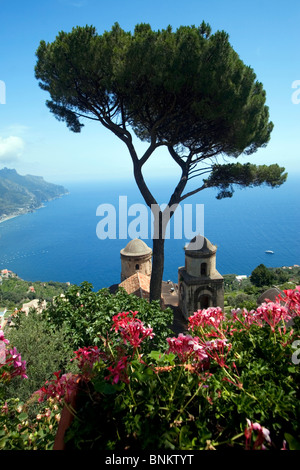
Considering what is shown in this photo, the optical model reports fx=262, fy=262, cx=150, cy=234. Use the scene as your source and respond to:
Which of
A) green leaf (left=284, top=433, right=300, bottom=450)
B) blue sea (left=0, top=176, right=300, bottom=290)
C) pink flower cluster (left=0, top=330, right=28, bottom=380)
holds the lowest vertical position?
green leaf (left=284, top=433, right=300, bottom=450)

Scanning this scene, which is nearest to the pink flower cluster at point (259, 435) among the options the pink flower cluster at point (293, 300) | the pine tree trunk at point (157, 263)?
the pink flower cluster at point (293, 300)

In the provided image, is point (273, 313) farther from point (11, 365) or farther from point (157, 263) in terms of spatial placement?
point (157, 263)

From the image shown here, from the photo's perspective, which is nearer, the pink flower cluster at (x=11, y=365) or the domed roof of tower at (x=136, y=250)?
the pink flower cluster at (x=11, y=365)

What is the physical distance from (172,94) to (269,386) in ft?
30.2

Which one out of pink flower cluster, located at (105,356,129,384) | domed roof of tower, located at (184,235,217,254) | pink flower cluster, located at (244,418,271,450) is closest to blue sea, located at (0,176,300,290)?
domed roof of tower, located at (184,235,217,254)

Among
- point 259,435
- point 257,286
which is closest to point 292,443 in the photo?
point 259,435

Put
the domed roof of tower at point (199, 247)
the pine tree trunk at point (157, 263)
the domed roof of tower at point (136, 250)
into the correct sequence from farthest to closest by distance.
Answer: the domed roof of tower at point (136, 250), the domed roof of tower at point (199, 247), the pine tree trunk at point (157, 263)

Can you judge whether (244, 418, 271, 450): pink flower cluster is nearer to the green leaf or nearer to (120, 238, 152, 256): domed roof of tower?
the green leaf

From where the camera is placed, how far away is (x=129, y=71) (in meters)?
8.15

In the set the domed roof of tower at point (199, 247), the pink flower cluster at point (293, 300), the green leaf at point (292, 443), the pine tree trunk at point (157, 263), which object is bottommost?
the green leaf at point (292, 443)

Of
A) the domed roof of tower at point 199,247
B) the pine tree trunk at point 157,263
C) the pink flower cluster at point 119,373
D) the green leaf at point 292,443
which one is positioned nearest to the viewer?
the green leaf at point 292,443

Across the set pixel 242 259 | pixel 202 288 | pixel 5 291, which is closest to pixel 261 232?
pixel 242 259

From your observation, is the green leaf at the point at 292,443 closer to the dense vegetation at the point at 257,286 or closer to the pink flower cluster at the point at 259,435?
the pink flower cluster at the point at 259,435

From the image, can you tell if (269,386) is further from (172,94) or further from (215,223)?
Answer: (215,223)
